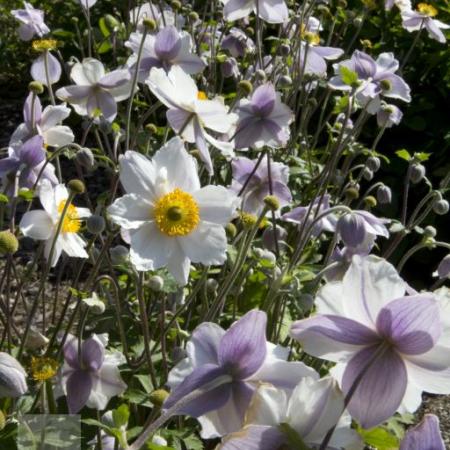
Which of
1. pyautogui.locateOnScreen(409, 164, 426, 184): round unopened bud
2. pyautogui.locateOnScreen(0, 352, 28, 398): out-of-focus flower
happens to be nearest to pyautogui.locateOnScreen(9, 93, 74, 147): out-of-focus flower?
pyautogui.locateOnScreen(0, 352, 28, 398): out-of-focus flower

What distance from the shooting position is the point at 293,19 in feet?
10.6

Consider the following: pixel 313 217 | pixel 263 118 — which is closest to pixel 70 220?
pixel 263 118

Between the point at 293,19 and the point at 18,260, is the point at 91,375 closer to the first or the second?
the point at 293,19

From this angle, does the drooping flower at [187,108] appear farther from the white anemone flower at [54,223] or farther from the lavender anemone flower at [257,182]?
the lavender anemone flower at [257,182]

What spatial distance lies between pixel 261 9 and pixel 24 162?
49.4 inches

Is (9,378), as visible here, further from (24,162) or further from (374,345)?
(24,162)

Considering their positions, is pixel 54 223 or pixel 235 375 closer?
pixel 235 375

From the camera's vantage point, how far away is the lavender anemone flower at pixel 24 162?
183 cm

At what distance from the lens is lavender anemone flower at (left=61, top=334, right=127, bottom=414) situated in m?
1.52

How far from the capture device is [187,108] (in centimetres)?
173

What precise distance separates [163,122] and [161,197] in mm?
3645

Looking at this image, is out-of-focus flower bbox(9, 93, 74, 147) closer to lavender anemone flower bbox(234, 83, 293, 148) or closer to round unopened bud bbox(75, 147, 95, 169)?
round unopened bud bbox(75, 147, 95, 169)

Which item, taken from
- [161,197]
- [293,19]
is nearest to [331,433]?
[161,197]

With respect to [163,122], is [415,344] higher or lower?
higher
